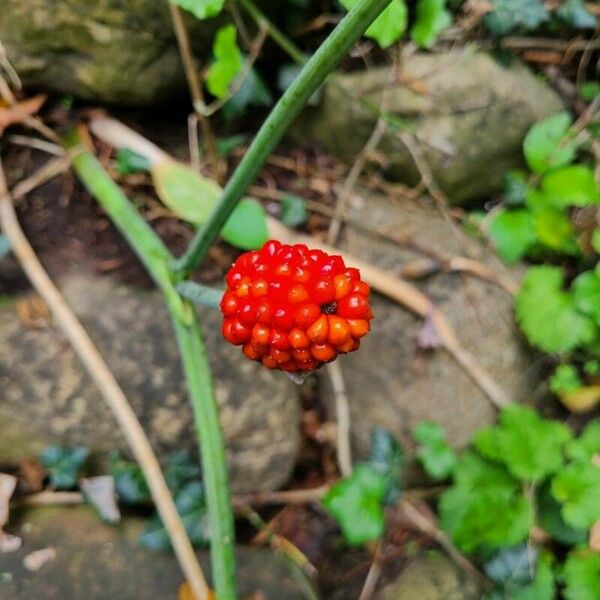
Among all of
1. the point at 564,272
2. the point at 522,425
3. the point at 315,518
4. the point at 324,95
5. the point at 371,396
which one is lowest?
the point at 315,518

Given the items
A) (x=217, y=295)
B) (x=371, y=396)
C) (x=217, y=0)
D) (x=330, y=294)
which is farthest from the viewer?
(x=371, y=396)

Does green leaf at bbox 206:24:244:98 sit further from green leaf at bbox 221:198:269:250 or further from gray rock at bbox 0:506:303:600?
gray rock at bbox 0:506:303:600

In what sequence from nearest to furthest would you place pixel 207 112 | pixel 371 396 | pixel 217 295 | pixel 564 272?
pixel 217 295
pixel 207 112
pixel 371 396
pixel 564 272

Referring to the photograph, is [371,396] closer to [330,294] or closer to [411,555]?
[411,555]

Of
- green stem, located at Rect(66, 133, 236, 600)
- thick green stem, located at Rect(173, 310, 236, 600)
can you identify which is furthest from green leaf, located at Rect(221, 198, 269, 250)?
thick green stem, located at Rect(173, 310, 236, 600)

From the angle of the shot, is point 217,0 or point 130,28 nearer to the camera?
point 217,0

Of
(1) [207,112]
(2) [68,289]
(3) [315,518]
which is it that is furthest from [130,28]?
(3) [315,518]

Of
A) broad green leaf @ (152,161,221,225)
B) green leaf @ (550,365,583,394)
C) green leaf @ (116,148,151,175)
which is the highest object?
broad green leaf @ (152,161,221,225)
